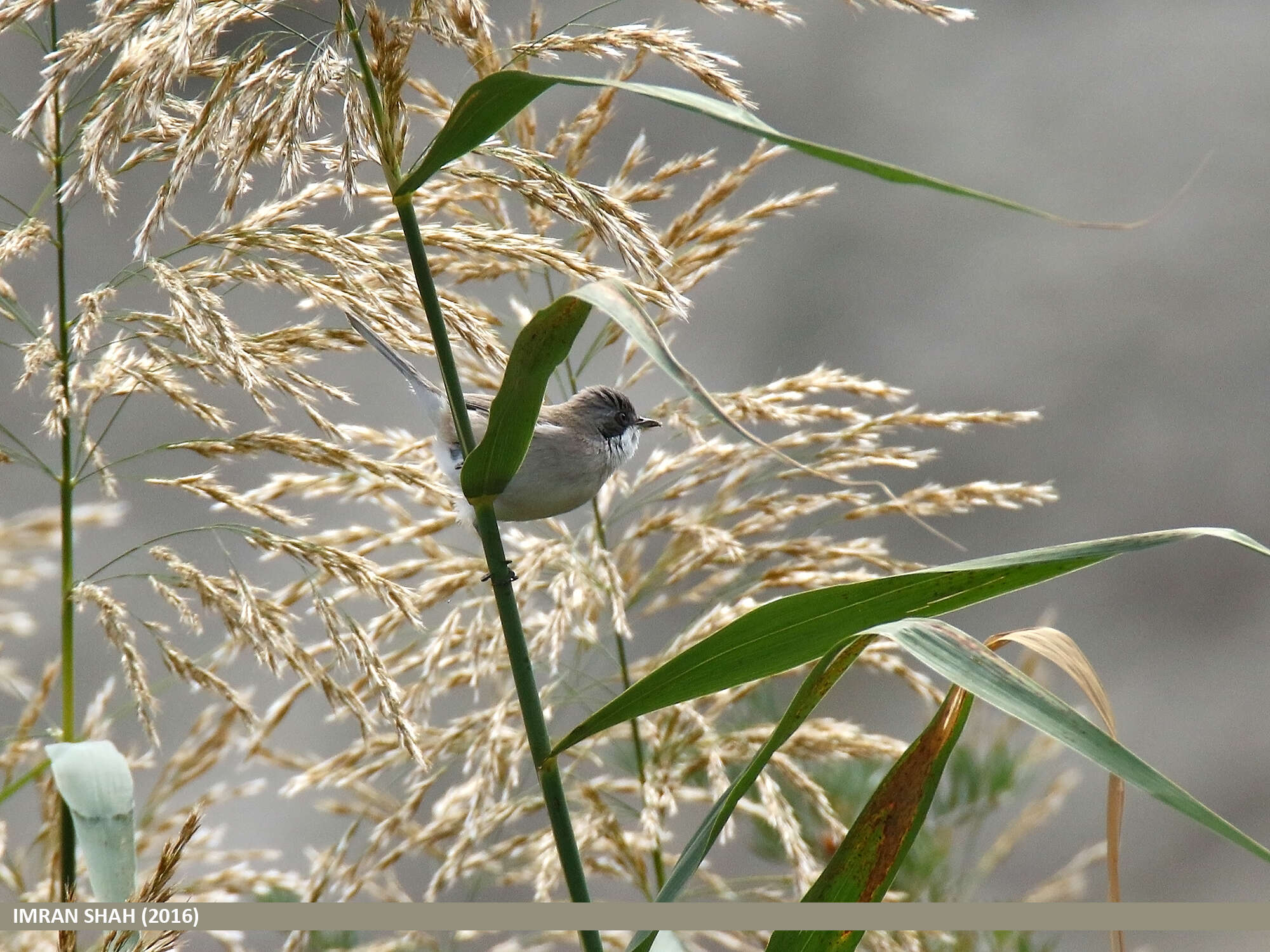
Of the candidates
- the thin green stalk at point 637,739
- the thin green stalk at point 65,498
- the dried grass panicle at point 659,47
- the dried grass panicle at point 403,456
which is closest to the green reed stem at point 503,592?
the dried grass panicle at point 403,456

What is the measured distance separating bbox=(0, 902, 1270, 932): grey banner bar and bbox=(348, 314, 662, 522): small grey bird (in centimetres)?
31

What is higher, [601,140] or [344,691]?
[601,140]

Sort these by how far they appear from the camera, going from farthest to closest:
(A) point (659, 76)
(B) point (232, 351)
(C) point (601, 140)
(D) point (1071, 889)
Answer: (C) point (601, 140) < (A) point (659, 76) < (D) point (1071, 889) < (B) point (232, 351)

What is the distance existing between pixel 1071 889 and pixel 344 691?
101 cm

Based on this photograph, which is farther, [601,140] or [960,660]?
[601,140]

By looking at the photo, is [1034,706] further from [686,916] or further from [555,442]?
[555,442]

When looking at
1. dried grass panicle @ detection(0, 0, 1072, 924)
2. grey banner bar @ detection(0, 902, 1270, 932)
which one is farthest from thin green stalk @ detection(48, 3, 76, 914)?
grey banner bar @ detection(0, 902, 1270, 932)

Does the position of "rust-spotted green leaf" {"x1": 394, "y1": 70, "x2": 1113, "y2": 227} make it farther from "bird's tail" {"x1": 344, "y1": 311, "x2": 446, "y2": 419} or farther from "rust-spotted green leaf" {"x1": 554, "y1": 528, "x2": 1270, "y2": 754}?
"bird's tail" {"x1": 344, "y1": 311, "x2": 446, "y2": 419}

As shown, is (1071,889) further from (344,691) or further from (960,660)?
(960,660)

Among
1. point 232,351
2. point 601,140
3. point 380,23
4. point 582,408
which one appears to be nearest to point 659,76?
point 601,140

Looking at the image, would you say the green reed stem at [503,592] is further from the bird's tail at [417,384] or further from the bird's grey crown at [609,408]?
the bird's grey crown at [609,408]

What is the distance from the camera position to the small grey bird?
2.97ft

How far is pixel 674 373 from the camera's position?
0.39m

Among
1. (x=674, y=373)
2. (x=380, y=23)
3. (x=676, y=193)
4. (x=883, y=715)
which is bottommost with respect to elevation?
(x=883, y=715)
